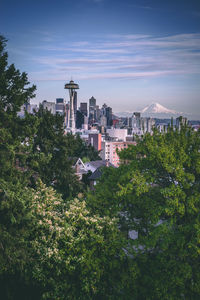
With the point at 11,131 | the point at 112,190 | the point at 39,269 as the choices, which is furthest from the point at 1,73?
the point at 39,269

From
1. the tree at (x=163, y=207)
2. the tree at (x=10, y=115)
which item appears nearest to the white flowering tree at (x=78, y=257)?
the tree at (x=163, y=207)

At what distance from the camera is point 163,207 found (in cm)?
1373

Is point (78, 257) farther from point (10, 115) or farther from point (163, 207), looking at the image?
point (10, 115)

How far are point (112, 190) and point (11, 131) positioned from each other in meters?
7.87

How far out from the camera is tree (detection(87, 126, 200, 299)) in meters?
13.1

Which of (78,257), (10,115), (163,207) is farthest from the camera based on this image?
(10,115)

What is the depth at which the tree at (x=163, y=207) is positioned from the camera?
43.0ft

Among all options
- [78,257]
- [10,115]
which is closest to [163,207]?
[78,257]

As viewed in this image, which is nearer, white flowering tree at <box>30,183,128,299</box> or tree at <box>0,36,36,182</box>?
white flowering tree at <box>30,183,128,299</box>

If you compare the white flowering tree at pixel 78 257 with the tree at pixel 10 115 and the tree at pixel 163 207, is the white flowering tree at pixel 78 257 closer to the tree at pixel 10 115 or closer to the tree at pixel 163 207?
the tree at pixel 163 207

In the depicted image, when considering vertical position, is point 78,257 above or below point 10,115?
below

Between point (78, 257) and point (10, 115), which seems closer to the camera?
point (78, 257)

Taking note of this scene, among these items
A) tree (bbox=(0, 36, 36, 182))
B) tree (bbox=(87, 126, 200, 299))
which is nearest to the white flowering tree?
tree (bbox=(87, 126, 200, 299))

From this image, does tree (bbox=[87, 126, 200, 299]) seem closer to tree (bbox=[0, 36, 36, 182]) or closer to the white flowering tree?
the white flowering tree
